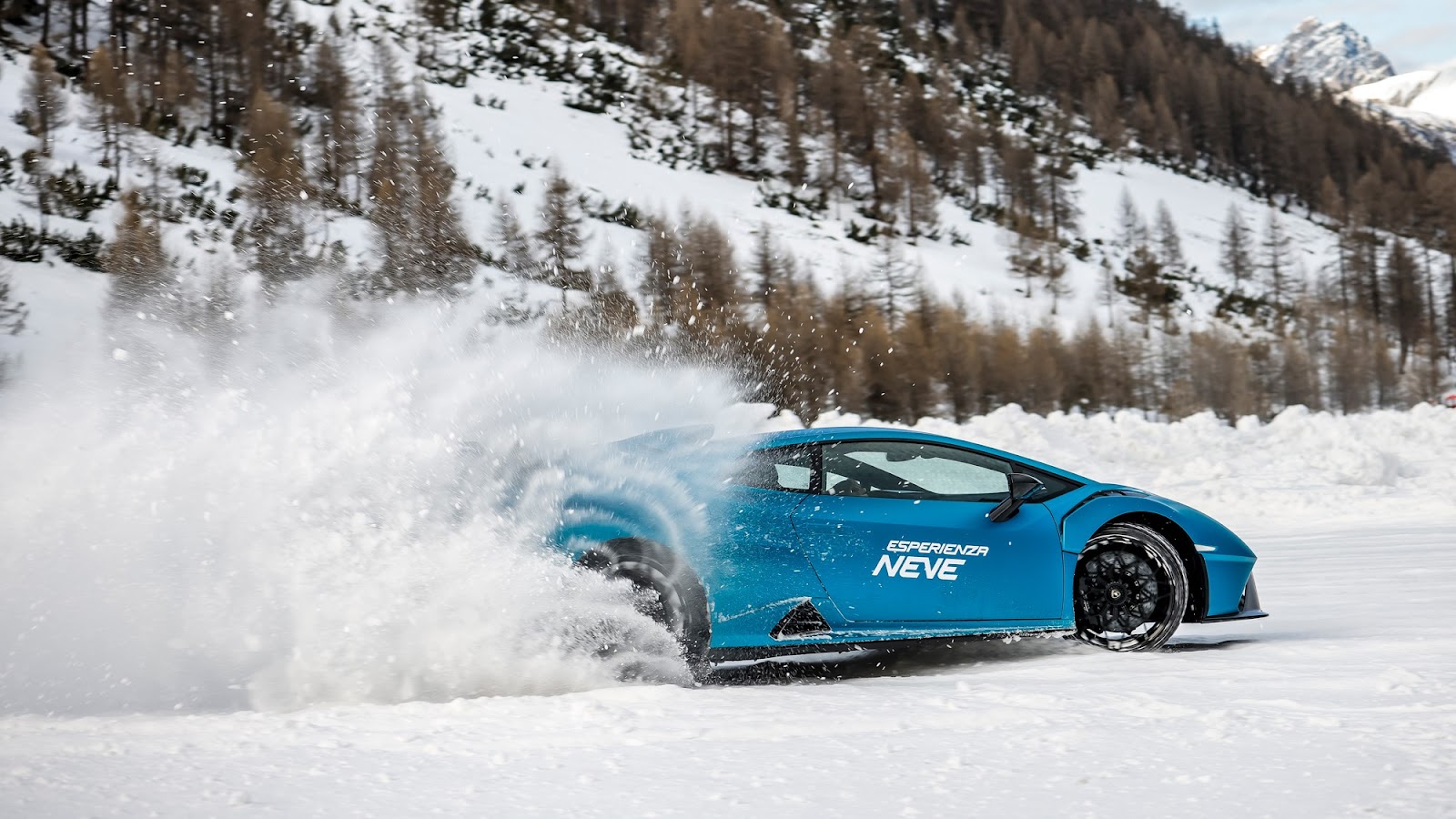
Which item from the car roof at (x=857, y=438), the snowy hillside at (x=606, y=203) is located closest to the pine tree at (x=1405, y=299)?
the snowy hillside at (x=606, y=203)

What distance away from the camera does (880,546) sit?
17.9 feet

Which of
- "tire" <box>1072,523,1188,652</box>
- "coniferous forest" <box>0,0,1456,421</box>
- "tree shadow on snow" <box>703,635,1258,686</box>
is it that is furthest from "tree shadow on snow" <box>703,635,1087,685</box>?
"coniferous forest" <box>0,0,1456,421</box>

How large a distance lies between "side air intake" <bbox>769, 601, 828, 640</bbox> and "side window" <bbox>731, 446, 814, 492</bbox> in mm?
578

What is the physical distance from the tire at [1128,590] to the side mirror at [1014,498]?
0.49m

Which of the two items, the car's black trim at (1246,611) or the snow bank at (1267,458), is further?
the snow bank at (1267,458)

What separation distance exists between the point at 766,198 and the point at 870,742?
2222 inches

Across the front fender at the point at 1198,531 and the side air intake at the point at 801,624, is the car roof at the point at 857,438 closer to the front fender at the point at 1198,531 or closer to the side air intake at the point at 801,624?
the front fender at the point at 1198,531

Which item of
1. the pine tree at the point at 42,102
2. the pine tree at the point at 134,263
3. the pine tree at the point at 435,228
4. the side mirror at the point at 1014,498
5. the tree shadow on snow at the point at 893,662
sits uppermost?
the pine tree at the point at 42,102

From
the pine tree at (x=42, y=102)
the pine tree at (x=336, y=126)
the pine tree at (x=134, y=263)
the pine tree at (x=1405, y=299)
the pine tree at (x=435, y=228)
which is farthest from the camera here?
the pine tree at (x=1405, y=299)

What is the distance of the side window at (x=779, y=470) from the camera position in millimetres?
5496

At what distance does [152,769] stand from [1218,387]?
140 ft

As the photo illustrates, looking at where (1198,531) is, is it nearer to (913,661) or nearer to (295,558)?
(913,661)

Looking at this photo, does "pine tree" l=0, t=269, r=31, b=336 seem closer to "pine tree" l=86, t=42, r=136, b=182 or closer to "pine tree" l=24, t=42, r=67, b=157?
"pine tree" l=86, t=42, r=136, b=182

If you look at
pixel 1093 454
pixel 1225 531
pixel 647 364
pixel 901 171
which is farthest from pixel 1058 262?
pixel 1225 531
